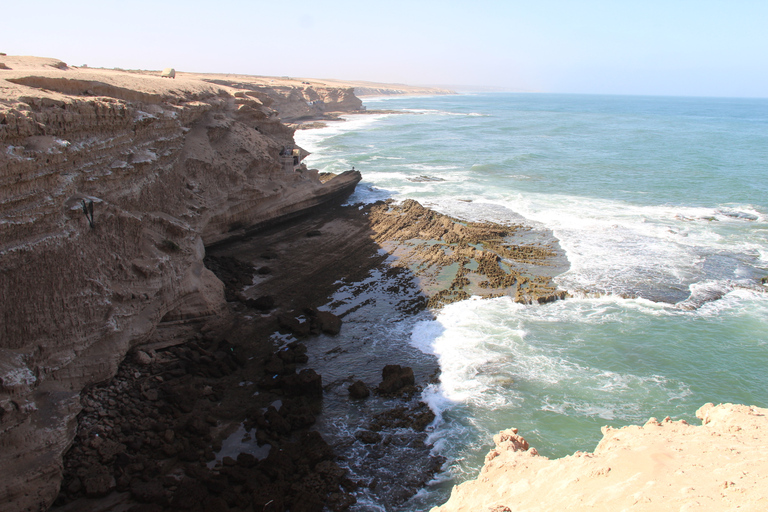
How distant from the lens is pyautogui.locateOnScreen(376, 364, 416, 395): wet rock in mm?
11426

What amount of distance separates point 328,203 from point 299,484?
1805cm

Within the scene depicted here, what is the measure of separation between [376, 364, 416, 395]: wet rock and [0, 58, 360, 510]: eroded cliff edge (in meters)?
5.52

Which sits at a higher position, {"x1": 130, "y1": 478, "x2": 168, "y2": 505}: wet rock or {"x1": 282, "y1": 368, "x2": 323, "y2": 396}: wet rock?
{"x1": 282, "y1": 368, "x2": 323, "y2": 396}: wet rock

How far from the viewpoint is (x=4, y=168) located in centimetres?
825

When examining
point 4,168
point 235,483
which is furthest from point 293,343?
point 4,168

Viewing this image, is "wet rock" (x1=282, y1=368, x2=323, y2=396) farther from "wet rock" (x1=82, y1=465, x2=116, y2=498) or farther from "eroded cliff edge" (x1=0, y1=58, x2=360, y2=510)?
"wet rock" (x1=82, y1=465, x2=116, y2=498)

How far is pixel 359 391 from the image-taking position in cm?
1123

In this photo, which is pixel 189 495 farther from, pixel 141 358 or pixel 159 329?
pixel 159 329

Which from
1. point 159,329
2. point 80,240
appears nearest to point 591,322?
point 159,329

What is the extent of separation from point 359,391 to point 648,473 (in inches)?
267

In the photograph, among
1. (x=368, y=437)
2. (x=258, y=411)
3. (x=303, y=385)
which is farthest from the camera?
(x=303, y=385)

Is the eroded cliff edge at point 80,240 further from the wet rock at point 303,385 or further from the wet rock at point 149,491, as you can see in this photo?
the wet rock at point 303,385

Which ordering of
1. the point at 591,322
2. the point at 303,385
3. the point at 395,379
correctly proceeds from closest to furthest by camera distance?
the point at 303,385
the point at 395,379
the point at 591,322

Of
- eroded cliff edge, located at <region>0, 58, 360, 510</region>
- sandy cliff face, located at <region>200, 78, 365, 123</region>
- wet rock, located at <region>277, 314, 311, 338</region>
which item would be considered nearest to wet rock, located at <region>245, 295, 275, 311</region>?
wet rock, located at <region>277, 314, 311, 338</region>
